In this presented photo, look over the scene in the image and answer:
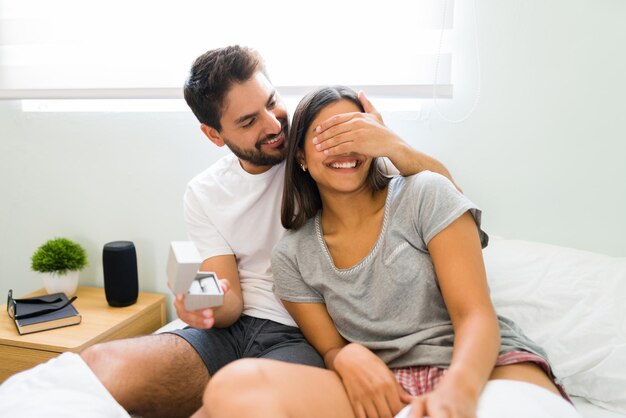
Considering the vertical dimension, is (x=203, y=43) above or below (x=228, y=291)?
above

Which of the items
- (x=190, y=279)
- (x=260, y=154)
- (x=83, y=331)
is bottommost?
(x=83, y=331)

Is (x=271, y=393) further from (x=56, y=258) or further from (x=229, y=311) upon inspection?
(x=56, y=258)

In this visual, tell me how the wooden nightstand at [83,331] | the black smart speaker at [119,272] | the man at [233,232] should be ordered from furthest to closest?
the black smart speaker at [119,272] → the wooden nightstand at [83,331] → the man at [233,232]

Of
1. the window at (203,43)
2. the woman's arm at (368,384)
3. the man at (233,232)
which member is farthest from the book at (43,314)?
the woman's arm at (368,384)

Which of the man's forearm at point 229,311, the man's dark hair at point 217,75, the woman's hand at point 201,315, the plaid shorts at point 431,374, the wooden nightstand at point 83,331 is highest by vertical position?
the man's dark hair at point 217,75

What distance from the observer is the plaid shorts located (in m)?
1.08

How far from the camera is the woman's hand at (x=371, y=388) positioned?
3.41 feet

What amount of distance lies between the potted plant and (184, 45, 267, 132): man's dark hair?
92 cm

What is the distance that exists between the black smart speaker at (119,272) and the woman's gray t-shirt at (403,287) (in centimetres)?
96

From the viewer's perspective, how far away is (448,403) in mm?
909

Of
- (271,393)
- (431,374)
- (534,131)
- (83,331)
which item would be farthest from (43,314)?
(534,131)

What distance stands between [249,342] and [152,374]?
0.27m

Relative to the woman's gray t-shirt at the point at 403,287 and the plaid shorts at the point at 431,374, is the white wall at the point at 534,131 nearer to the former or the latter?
the woman's gray t-shirt at the point at 403,287

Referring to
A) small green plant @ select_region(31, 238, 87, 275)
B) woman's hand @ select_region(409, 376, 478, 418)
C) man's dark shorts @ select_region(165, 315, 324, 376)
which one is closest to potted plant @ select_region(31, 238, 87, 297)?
small green plant @ select_region(31, 238, 87, 275)
